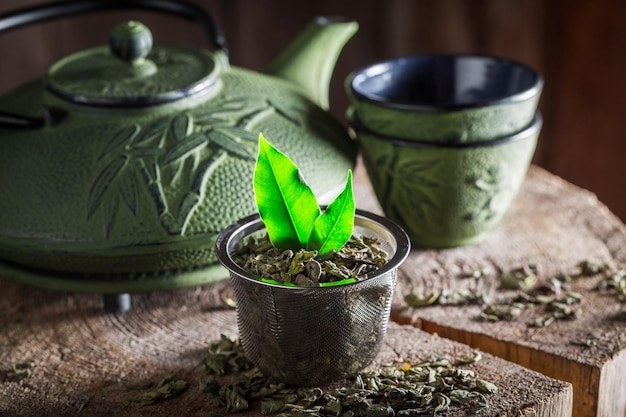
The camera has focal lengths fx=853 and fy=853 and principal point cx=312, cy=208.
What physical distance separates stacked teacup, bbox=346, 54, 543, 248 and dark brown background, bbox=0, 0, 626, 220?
1.00 metres

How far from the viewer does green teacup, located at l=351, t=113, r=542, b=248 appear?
3.71 ft

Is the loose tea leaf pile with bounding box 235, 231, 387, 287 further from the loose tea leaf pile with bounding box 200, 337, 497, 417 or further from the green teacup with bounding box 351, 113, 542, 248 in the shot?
the green teacup with bounding box 351, 113, 542, 248

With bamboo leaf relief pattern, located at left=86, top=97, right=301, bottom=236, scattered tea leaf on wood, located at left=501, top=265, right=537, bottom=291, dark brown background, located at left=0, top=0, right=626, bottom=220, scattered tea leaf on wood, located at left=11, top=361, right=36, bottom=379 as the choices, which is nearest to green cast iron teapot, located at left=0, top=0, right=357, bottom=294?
bamboo leaf relief pattern, located at left=86, top=97, right=301, bottom=236

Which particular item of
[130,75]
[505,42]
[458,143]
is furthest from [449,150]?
[505,42]

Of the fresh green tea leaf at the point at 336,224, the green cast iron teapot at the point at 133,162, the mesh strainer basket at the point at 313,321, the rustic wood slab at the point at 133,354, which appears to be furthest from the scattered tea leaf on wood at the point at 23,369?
the fresh green tea leaf at the point at 336,224

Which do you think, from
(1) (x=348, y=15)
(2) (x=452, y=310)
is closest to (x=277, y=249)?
A: (2) (x=452, y=310)

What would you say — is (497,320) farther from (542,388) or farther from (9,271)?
(9,271)

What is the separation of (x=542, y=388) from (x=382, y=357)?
182 millimetres

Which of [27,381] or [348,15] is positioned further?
[348,15]

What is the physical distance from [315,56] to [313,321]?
616mm

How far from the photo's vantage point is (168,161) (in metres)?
1.03

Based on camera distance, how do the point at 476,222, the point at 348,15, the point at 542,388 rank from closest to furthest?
the point at 542,388
the point at 476,222
the point at 348,15

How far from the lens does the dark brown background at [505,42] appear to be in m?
2.07

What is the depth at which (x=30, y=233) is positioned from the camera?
101 centimetres
